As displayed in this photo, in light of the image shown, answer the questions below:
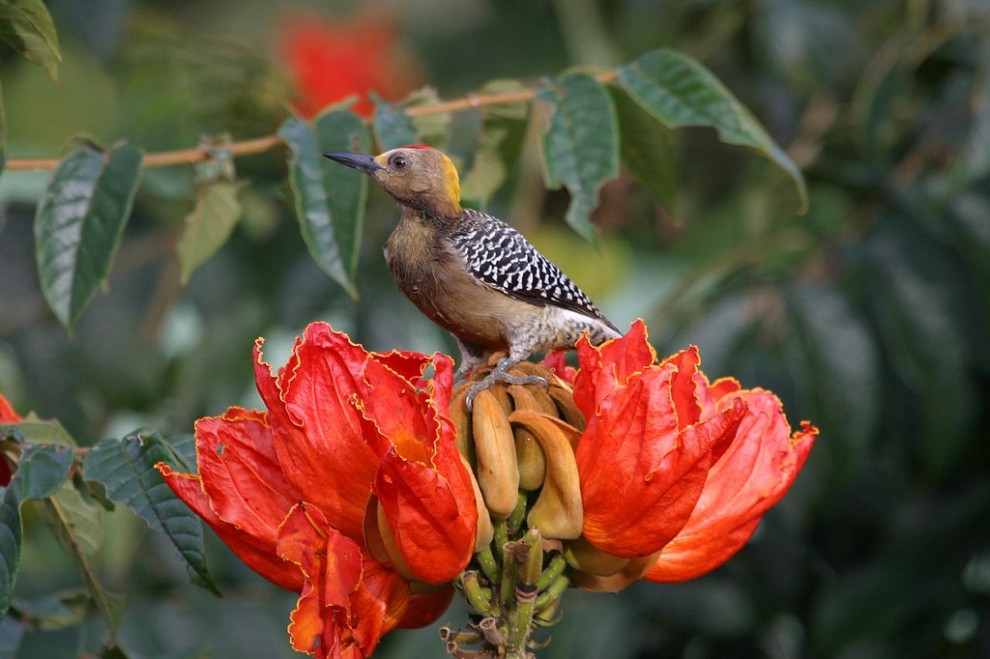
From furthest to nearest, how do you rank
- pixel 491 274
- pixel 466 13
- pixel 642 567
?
pixel 466 13 → pixel 491 274 → pixel 642 567

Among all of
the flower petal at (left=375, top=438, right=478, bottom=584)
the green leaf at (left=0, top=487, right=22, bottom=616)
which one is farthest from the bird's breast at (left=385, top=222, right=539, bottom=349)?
the green leaf at (left=0, top=487, right=22, bottom=616)

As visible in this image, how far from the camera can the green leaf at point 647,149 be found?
1.99 m

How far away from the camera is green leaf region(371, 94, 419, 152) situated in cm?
187

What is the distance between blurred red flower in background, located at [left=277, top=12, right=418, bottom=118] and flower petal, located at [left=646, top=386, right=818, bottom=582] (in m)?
2.15

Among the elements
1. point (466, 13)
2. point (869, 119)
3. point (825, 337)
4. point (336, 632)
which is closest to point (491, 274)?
point (336, 632)

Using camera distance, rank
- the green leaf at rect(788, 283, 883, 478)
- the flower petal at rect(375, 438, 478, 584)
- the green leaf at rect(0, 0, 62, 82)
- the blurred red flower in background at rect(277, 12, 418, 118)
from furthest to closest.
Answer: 1. the blurred red flower in background at rect(277, 12, 418, 118)
2. the green leaf at rect(788, 283, 883, 478)
3. the green leaf at rect(0, 0, 62, 82)
4. the flower petal at rect(375, 438, 478, 584)

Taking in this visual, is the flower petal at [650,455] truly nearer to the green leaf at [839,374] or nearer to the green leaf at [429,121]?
the green leaf at [429,121]

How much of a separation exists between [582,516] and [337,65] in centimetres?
273

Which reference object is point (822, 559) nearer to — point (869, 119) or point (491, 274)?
point (869, 119)

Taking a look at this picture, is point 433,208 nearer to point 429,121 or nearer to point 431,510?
point 429,121

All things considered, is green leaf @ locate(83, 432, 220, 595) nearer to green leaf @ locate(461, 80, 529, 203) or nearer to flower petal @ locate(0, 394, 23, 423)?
flower petal @ locate(0, 394, 23, 423)

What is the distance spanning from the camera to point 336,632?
1328 mm

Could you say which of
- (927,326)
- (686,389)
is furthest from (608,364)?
(927,326)

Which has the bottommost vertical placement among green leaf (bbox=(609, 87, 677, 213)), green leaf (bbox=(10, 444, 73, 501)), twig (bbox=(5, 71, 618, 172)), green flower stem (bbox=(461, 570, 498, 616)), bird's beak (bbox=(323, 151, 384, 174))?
green flower stem (bbox=(461, 570, 498, 616))
